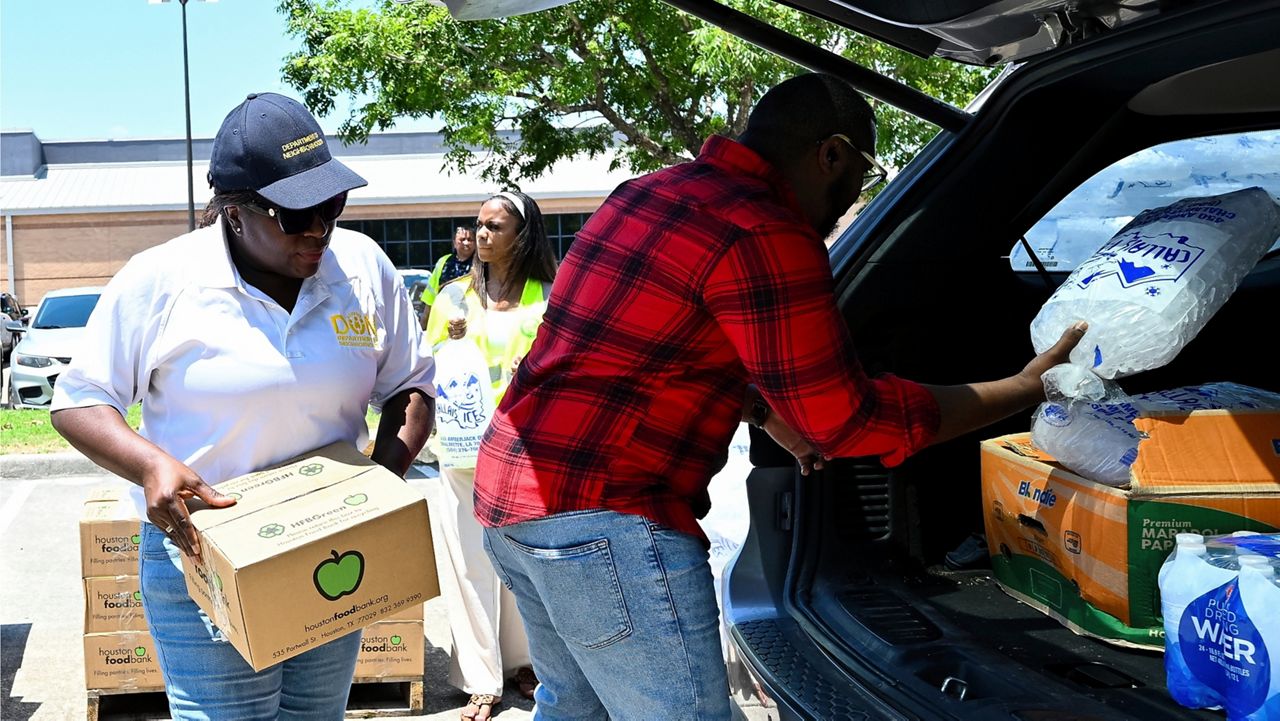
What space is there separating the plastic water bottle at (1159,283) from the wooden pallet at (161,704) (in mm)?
2634

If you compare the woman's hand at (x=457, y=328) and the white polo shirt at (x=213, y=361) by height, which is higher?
the white polo shirt at (x=213, y=361)

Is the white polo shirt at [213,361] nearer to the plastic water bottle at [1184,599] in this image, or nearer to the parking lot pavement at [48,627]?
the plastic water bottle at [1184,599]

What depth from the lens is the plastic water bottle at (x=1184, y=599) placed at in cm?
212

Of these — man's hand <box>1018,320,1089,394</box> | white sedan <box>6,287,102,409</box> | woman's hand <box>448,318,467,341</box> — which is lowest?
white sedan <box>6,287,102,409</box>

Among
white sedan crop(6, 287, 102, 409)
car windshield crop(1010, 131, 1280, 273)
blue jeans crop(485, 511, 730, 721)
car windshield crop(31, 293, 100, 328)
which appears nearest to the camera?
blue jeans crop(485, 511, 730, 721)

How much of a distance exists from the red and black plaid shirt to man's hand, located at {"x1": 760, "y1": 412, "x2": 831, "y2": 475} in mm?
233

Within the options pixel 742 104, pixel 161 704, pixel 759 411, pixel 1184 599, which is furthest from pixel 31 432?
pixel 1184 599

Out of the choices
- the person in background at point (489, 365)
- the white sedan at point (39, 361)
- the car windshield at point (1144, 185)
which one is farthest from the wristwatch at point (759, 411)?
the white sedan at point (39, 361)

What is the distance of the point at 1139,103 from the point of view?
3.00m

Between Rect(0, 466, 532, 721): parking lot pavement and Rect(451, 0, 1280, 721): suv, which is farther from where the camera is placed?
Rect(0, 466, 532, 721): parking lot pavement

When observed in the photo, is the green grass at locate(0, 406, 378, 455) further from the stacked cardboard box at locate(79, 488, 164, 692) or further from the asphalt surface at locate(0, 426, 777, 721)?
the stacked cardboard box at locate(79, 488, 164, 692)

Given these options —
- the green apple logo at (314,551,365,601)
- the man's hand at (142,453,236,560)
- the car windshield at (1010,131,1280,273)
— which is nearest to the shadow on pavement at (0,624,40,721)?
the man's hand at (142,453,236,560)

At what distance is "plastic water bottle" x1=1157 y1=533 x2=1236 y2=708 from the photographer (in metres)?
2.12

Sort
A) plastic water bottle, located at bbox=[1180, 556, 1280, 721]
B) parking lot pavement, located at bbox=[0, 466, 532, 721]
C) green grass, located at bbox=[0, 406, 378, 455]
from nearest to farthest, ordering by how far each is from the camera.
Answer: plastic water bottle, located at bbox=[1180, 556, 1280, 721] → parking lot pavement, located at bbox=[0, 466, 532, 721] → green grass, located at bbox=[0, 406, 378, 455]
